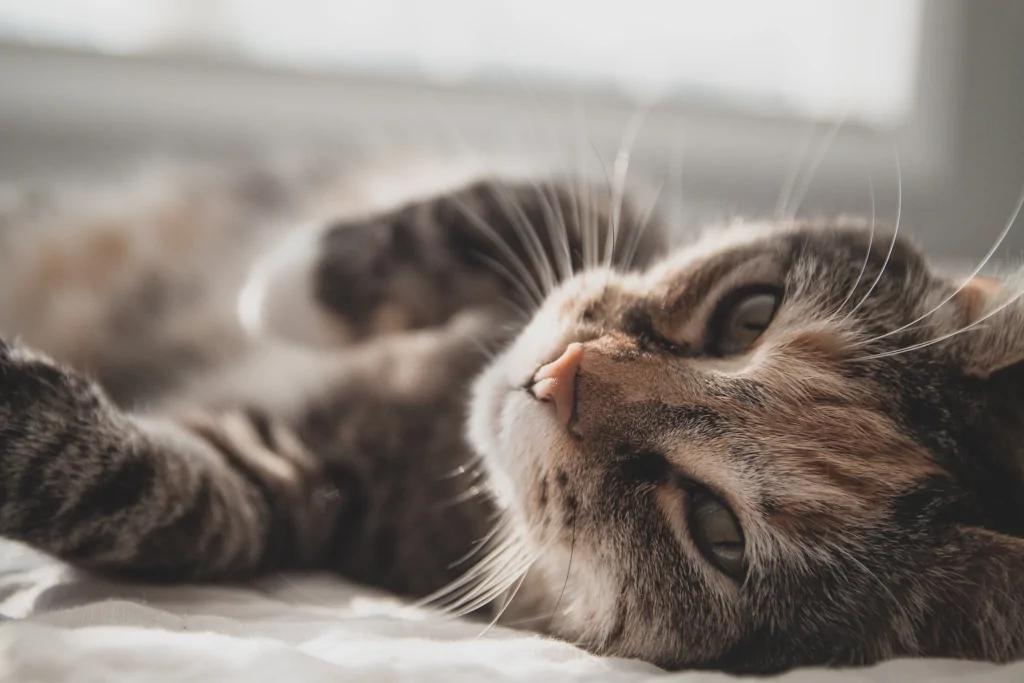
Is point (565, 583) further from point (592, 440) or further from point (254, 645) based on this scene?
point (254, 645)

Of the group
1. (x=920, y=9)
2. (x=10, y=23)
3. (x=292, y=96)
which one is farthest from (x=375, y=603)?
(x=920, y=9)

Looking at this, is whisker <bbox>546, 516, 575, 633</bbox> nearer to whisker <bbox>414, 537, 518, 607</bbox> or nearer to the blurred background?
whisker <bbox>414, 537, 518, 607</bbox>

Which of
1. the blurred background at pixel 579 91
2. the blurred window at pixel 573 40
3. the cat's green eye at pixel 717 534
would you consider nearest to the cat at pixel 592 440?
the cat's green eye at pixel 717 534

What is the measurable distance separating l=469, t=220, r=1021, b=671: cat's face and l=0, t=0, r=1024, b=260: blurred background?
0.30 metres

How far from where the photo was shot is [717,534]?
75 centimetres

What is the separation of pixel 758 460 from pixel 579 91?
1506 millimetres

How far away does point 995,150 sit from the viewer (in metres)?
2.48

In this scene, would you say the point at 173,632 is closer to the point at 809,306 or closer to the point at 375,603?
the point at 375,603

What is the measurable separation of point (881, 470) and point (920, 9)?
2122 millimetres

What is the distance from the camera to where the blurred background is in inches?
63.4

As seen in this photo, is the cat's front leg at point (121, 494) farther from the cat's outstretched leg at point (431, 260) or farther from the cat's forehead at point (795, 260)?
the cat's forehead at point (795, 260)

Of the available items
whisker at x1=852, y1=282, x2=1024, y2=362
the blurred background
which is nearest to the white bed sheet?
whisker at x1=852, y1=282, x2=1024, y2=362

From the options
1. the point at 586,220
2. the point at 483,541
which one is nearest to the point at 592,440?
the point at 483,541

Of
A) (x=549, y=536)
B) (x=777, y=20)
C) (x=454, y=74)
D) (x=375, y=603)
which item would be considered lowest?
(x=375, y=603)
